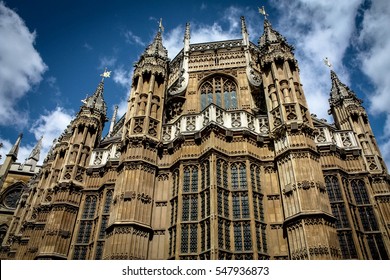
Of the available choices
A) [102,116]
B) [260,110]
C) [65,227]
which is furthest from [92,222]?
[260,110]

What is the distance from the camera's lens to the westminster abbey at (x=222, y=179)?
13.5 metres

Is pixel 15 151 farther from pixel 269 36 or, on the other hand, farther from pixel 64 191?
pixel 269 36

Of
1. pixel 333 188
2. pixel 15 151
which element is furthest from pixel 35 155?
pixel 333 188

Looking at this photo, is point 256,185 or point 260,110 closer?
point 256,185

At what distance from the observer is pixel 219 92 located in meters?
22.0

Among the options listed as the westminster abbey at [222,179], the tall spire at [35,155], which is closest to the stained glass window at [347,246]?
the westminster abbey at [222,179]

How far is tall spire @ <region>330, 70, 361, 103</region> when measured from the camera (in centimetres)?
2337

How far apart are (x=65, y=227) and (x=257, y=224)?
11003mm

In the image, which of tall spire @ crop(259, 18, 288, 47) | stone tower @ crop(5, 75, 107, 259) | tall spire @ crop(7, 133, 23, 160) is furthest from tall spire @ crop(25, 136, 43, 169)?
tall spire @ crop(259, 18, 288, 47)

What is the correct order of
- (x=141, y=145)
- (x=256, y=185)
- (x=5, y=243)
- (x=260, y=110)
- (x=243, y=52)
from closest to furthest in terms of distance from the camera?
(x=256, y=185) → (x=141, y=145) → (x=260, y=110) → (x=243, y=52) → (x=5, y=243)

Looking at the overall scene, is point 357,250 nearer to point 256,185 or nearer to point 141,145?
point 256,185

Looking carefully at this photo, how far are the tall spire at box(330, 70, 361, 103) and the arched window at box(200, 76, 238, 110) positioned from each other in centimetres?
830

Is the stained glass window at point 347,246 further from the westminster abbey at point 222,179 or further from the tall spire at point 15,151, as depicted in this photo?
the tall spire at point 15,151

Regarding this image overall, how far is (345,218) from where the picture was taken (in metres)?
15.5
